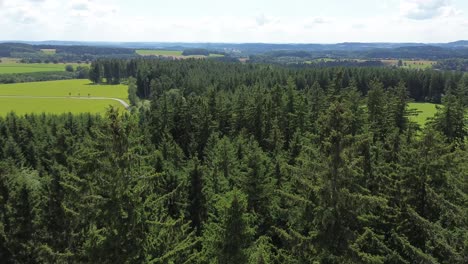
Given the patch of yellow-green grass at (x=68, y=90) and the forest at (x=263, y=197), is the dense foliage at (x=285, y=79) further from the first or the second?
the forest at (x=263, y=197)

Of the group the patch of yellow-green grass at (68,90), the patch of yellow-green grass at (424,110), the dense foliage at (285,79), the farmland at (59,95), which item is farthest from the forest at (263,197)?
the patch of yellow-green grass at (68,90)

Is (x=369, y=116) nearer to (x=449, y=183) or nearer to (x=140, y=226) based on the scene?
(x=449, y=183)

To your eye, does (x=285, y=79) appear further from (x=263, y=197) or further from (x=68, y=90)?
(x=263, y=197)

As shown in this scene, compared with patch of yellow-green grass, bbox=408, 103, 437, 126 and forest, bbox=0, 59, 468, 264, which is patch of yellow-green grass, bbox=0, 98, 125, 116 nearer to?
forest, bbox=0, 59, 468, 264

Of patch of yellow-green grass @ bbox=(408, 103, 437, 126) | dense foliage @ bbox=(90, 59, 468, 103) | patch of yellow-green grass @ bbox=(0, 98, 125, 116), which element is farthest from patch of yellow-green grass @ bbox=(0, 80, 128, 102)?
patch of yellow-green grass @ bbox=(408, 103, 437, 126)

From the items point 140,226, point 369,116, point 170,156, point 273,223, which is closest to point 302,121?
point 369,116

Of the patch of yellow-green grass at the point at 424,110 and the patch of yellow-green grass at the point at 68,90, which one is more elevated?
the patch of yellow-green grass at the point at 424,110

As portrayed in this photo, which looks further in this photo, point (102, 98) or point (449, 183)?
point (102, 98)
